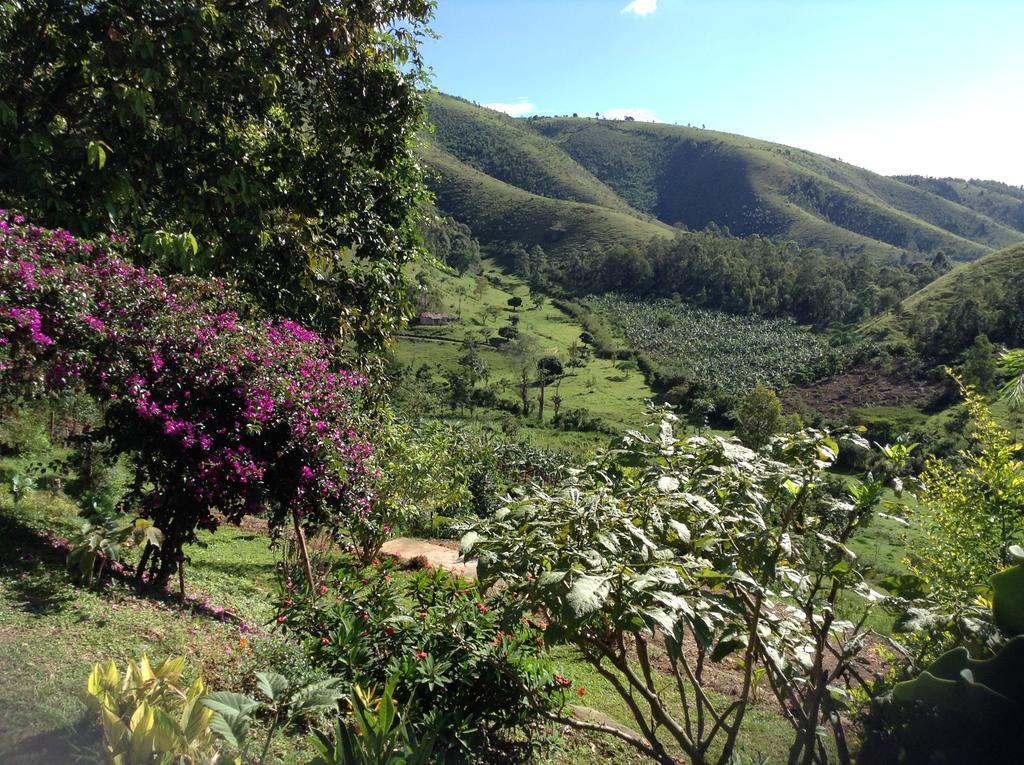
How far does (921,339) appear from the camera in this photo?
210ft

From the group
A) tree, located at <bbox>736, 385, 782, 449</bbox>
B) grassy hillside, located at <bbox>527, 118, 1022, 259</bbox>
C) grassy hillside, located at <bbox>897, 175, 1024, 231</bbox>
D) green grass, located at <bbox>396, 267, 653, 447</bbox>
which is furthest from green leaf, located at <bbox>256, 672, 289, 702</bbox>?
grassy hillside, located at <bbox>897, 175, 1024, 231</bbox>

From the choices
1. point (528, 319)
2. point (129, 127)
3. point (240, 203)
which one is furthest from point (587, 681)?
point (528, 319)

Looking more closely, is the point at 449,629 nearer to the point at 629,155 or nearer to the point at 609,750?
the point at 609,750

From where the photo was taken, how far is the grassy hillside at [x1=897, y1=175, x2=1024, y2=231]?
6693 inches

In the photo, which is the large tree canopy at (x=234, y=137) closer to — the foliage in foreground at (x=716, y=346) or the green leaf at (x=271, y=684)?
the green leaf at (x=271, y=684)

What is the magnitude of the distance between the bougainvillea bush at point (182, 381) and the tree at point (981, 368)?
4878 cm

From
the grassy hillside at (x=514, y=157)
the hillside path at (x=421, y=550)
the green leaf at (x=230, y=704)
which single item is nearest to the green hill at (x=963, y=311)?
the hillside path at (x=421, y=550)

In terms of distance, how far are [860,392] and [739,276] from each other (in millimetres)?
33543

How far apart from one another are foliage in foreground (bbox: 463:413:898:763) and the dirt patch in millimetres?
60724

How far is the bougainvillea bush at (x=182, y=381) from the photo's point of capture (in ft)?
12.3

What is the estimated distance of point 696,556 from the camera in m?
2.69

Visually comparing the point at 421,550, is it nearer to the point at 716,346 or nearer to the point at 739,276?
the point at 716,346

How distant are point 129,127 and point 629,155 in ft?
653

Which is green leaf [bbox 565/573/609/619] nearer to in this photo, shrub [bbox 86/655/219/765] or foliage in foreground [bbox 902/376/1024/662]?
foliage in foreground [bbox 902/376/1024/662]
